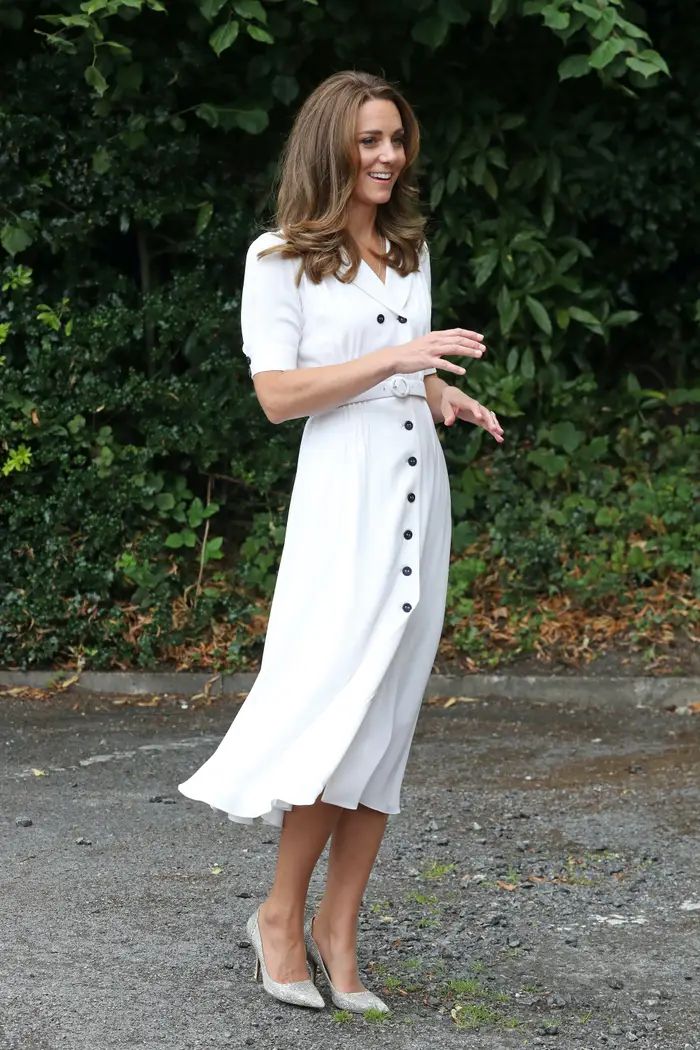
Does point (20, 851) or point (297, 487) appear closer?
point (297, 487)

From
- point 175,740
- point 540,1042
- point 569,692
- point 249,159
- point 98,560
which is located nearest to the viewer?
point 540,1042

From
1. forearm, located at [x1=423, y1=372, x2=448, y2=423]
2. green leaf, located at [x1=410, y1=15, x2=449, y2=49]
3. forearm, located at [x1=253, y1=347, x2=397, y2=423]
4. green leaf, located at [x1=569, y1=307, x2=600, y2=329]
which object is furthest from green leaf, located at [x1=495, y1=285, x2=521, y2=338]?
forearm, located at [x1=253, y1=347, x2=397, y2=423]

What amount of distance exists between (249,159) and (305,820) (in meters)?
5.81

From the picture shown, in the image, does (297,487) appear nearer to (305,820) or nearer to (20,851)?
(305,820)

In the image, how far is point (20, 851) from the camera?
5.05 m

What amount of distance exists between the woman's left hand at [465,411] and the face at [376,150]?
1.62 feet

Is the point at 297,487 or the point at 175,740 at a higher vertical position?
the point at 297,487

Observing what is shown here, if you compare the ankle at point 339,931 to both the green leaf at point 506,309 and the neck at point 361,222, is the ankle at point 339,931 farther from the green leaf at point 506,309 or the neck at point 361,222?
the green leaf at point 506,309

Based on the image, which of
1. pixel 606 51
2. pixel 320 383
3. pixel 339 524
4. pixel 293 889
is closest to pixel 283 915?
pixel 293 889

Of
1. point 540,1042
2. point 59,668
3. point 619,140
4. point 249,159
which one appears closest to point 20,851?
point 540,1042

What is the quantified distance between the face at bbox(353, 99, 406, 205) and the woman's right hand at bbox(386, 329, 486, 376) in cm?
45

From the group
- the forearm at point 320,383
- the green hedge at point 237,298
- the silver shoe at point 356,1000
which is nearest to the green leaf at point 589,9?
the green hedge at point 237,298

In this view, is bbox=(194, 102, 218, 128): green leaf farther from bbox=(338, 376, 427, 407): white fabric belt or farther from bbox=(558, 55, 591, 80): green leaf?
bbox=(338, 376, 427, 407): white fabric belt

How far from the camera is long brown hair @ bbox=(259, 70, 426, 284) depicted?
356cm
